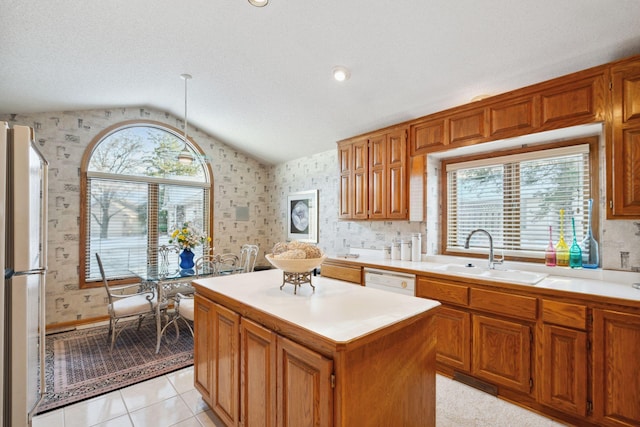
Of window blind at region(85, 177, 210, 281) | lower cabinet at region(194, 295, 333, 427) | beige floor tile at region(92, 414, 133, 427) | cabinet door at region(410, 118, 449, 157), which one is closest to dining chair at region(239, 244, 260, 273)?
window blind at region(85, 177, 210, 281)

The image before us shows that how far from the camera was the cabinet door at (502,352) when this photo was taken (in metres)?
2.11

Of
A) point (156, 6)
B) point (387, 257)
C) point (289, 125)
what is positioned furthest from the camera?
point (289, 125)

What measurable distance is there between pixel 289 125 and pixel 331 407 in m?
3.56

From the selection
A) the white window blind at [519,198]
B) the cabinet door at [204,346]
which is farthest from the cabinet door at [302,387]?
the white window blind at [519,198]

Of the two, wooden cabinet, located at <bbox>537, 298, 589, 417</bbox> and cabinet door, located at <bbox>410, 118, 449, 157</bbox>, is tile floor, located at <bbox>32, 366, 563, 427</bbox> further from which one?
cabinet door, located at <bbox>410, 118, 449, 157</bbox>

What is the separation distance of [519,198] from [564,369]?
5.00ft

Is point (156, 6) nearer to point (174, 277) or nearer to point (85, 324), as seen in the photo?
point (174, 277)

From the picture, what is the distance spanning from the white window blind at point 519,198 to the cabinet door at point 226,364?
2597mm

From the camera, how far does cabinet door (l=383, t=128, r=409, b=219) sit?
3242mm

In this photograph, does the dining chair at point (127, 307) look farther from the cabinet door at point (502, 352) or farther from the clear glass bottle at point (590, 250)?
the clear glass bottle at point (590, 250)

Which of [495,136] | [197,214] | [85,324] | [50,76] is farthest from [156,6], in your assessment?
[85,324]

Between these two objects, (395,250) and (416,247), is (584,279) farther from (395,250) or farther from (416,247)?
(395,250)

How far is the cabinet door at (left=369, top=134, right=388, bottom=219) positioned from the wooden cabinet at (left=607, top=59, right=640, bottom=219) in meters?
1.87

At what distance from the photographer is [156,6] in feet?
7.34
